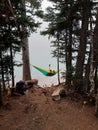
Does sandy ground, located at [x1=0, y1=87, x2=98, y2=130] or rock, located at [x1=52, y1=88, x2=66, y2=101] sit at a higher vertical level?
rock, located at [x1=52, y1=88, x2=66, y2=101]

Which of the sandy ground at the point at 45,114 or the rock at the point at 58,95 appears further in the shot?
the rock at the point at 58,95

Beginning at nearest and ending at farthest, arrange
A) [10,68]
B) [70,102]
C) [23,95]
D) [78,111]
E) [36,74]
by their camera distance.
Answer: [78,111] → [70,102] → [23,95] → [10,68] → [36,74]

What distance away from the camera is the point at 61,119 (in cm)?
550

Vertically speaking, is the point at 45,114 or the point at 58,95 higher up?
the point at 58,95

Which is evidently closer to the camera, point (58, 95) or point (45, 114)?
point (45, 114)

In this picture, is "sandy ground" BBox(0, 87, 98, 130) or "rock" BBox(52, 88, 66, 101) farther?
"rock" BBox(52, 88, 66, 101)

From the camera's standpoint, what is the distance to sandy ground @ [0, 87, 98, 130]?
5152 millimetres

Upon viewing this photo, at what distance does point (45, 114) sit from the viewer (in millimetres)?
5668

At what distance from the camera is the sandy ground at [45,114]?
5.15m

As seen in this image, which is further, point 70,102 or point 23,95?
point 23,95

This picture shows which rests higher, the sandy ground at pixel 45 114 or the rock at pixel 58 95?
the rock at pixel 58 95

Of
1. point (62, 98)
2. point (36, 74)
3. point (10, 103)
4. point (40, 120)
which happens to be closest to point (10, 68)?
point (10, 103)

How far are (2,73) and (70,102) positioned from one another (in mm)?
2410

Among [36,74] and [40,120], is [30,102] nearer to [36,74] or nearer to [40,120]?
[40,120]
